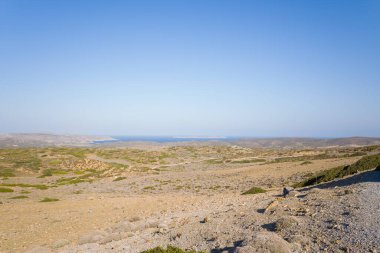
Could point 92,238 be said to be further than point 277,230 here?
Yes

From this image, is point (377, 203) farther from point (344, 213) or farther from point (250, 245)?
point (250, 245)

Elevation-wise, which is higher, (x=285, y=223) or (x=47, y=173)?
(x=285, y=223)

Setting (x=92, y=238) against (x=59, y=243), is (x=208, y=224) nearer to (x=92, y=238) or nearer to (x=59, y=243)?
(x=92, y=238)

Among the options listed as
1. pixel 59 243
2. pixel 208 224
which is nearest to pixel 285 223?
pixel 208 224

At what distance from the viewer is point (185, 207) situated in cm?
2227

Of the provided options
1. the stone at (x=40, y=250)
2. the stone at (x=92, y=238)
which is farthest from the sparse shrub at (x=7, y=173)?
the stone at (x=92, y=238)

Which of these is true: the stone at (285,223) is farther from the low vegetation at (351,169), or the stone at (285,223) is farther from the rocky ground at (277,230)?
the low vegetation at (351,169)

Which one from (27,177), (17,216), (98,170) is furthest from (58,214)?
(98,170)

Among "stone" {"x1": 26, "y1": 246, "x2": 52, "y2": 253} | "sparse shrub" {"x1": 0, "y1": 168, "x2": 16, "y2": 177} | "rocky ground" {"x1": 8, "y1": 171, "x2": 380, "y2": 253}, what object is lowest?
"sparse shrub" {"x1": 0, "y1": 168, "x2": 16, "y2": 177}

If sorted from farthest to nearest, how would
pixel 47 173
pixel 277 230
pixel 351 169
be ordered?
pixel 47 173 → pixel 351 169 → pixel 277 230

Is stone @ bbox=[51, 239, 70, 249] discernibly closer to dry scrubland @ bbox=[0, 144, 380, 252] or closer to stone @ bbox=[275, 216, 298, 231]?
dry scrubland @ bbox=[0, 144, 380, 252]

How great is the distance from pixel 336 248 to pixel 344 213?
359 cm

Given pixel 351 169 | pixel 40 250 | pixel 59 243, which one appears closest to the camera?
pixel 40 250

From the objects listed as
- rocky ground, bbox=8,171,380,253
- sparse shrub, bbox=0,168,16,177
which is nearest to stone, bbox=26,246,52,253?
rocky ground, bbox=8,171,380,253
